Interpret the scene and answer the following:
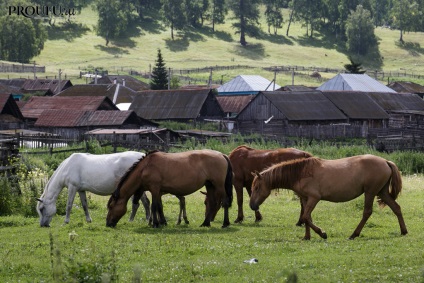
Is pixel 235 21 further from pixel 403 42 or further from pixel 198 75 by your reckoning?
pixel 198 75

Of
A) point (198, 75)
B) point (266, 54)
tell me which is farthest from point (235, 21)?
point (198, 75)

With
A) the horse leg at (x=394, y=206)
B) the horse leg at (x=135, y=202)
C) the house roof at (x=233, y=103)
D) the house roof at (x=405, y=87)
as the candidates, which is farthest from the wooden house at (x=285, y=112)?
the horse leg at (x=394, y=206)

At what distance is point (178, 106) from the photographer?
70.4 meters

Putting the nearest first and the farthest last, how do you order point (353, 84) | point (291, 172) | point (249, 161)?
point (291, 172) < point (249, 161) < point (353, 84)

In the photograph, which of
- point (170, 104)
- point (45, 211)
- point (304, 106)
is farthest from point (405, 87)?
point (45, 211)

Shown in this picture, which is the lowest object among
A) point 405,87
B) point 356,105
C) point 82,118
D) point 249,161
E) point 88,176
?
point 405,87

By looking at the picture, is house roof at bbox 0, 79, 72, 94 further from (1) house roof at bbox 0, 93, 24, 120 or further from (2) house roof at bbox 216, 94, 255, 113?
(1) house roof at bbox 0, 93, 24, 120

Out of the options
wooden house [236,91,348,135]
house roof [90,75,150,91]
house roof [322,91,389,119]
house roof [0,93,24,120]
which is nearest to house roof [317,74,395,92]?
house roof [322,91,389,119]

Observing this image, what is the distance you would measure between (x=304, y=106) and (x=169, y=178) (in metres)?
51.3

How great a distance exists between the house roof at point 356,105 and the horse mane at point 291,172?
52997 mm

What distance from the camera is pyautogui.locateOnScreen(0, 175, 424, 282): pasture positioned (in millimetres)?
11906

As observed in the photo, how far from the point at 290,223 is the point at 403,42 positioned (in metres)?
140

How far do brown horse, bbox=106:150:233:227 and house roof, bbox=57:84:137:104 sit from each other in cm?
6342

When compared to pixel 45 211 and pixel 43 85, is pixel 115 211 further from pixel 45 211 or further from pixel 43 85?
pixel 43 85
